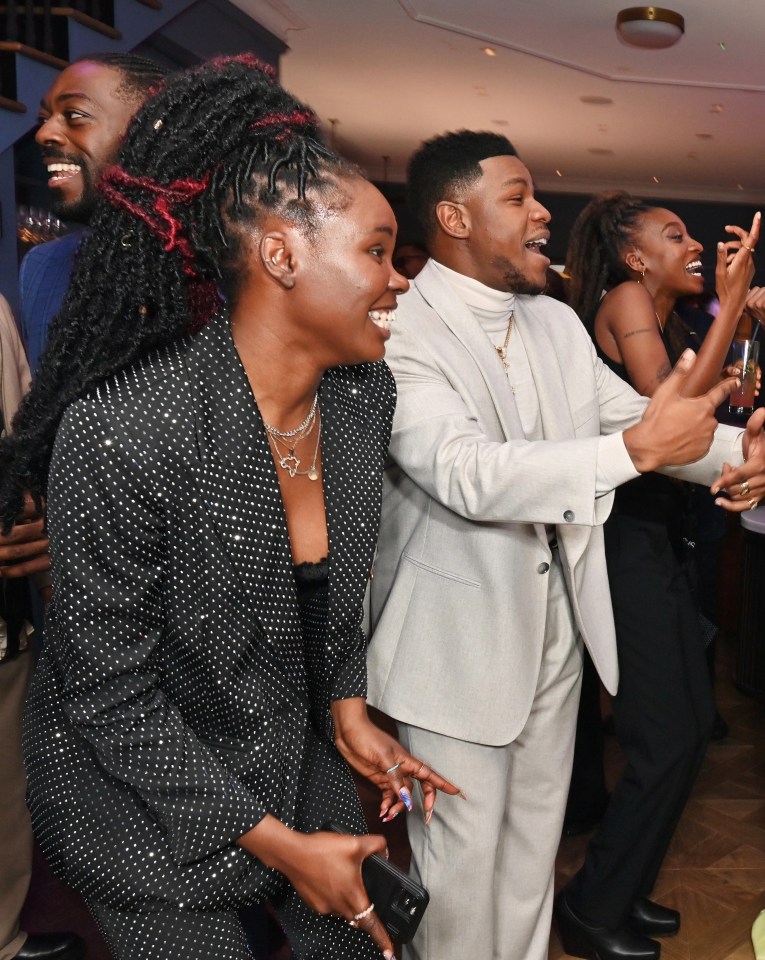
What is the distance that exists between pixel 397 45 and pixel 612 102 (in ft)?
6.95

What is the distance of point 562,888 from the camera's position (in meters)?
2.59

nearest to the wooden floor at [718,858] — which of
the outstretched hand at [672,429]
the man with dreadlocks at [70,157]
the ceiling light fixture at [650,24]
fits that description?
the outstretched hand at [672,429]

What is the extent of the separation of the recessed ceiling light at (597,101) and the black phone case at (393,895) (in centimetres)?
780

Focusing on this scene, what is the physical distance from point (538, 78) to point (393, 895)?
23.9 feet

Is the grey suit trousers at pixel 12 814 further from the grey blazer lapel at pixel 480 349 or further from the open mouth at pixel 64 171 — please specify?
the grey blazer lapel at pixel 480 349

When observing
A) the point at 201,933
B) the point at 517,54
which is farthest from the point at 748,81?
the point at 201,933

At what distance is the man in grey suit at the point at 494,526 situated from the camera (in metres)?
1.66

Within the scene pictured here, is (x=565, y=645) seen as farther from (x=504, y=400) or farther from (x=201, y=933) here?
(x=201, y=933)

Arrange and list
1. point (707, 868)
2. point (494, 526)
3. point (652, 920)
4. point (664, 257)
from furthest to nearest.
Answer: point (664, 257) < point (707, 868) < point (652, 920) < point (494, 526)

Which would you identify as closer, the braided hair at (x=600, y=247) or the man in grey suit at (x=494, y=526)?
the man in grey suit at (x=494, y=526)

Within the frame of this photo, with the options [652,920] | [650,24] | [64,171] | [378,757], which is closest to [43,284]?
[64,171]

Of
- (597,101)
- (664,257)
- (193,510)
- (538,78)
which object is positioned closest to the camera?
(193,510)

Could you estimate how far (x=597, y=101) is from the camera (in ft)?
26.9

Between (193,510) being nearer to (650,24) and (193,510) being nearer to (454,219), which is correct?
(454,219)
